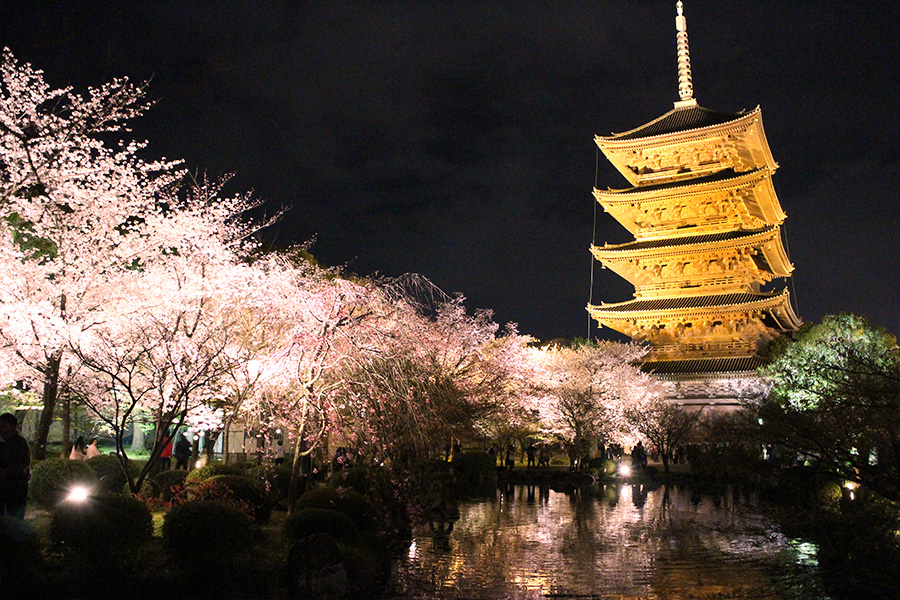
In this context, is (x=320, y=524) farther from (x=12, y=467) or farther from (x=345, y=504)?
(x=12, y=467)

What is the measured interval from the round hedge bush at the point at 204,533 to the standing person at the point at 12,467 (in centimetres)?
192

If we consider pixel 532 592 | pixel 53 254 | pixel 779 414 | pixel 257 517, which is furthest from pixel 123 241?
pixel 779 414

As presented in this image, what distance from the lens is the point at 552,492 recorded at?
2627 centimetres

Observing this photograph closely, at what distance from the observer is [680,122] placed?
41.6m

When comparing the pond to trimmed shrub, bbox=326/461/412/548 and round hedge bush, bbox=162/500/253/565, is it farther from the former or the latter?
round hedge bush, bbox=162/500/253/565

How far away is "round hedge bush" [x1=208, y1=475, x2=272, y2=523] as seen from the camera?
43.2 feet

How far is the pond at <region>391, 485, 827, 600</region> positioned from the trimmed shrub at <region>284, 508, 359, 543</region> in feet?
3.77

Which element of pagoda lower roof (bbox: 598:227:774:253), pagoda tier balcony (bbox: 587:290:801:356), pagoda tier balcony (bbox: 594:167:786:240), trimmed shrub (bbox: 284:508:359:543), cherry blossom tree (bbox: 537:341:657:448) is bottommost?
trimmed shrub (bbox: 284:508:359:543)

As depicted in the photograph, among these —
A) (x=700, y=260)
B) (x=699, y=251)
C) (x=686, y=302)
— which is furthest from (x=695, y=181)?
(x=686, y=302)

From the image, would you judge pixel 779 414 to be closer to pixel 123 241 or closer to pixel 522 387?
pixel 123 241

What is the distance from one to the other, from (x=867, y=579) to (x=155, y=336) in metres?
13.2

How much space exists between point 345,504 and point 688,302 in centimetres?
2862

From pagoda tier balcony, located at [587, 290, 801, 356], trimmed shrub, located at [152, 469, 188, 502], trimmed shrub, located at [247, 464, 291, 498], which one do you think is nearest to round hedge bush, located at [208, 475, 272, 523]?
trimmed shrub, located at [247, 464, 291, 498]

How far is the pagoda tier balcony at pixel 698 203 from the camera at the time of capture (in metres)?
38.3
